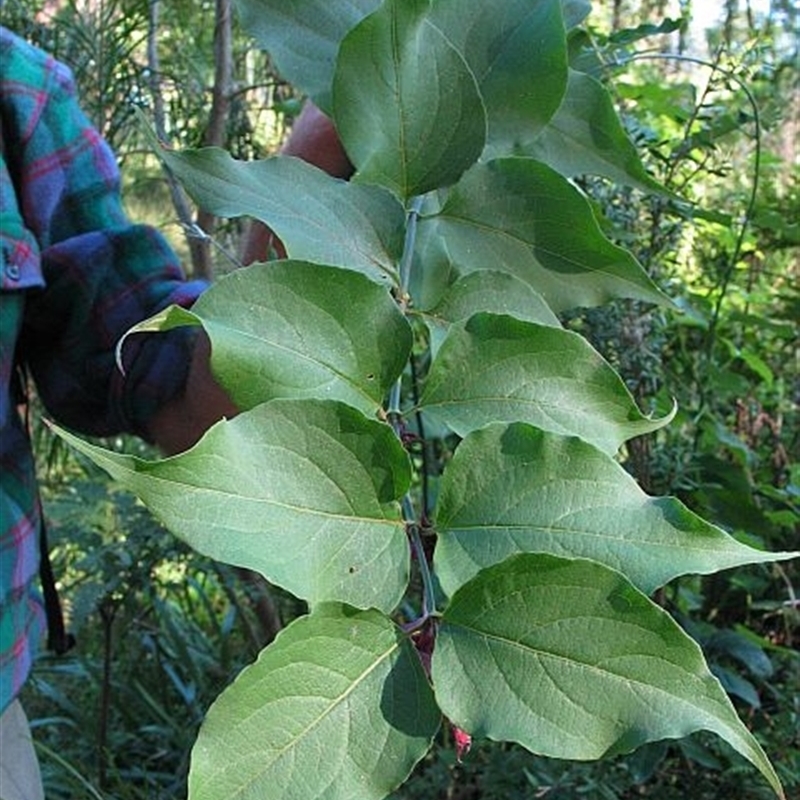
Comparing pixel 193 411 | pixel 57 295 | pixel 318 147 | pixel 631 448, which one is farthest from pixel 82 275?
pixel 631 448

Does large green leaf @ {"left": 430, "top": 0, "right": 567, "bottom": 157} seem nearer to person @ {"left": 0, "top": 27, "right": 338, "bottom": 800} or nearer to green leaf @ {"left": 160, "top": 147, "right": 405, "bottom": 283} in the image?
green leaf @ {"left": 160, "top": 147, "right": 405, "bottom": 283}

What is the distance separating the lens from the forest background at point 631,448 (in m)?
1.04

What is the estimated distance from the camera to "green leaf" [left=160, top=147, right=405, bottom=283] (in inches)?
12.1

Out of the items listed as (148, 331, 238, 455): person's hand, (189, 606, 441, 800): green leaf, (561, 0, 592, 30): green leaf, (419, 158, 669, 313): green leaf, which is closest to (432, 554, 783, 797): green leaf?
(189, 606, 441, 800): green leaf

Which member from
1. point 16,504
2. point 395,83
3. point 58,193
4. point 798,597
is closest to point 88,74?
point 58,193

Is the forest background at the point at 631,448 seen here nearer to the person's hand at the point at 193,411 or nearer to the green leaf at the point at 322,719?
the person's hand at the point at 193,411

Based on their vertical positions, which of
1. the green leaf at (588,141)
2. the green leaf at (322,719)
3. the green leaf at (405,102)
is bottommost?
the green leaf at (322,719)

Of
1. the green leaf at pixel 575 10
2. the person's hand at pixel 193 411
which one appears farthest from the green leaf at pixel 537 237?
the person's hand at pixel 193 411

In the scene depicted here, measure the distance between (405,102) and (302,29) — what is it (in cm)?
8

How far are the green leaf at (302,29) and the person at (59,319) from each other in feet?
1.37

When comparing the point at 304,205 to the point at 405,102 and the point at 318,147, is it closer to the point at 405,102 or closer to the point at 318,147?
the point at 405,102

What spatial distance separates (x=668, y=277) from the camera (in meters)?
1.16

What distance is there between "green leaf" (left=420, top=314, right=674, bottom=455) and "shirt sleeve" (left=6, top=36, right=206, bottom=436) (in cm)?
55

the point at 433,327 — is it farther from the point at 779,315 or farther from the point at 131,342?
the point at 779,315
